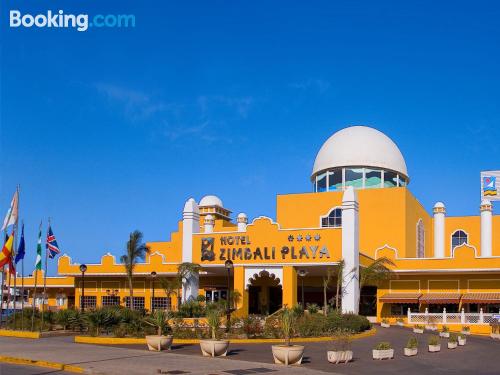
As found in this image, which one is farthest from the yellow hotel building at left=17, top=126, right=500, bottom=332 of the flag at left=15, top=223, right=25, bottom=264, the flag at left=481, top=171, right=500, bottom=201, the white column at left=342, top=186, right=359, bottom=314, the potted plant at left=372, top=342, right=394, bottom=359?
the potted plant at left=372, top=342, right=394, bottom=359

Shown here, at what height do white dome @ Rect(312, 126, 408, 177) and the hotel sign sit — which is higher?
white dome @ Rect(312, 126, 408, 177)

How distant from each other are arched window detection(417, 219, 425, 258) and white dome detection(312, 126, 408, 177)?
421 cm

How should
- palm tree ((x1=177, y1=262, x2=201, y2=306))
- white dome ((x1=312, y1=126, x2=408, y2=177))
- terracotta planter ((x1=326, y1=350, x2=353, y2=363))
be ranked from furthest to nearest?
white dome ((x1=312, y1=126, x2=408, y2=177)) → palm tree ((x1=177, y1=262, x2=201, y2=306)) → terracotta planter ((x1=326, y1=350, x2=353, y2=363))

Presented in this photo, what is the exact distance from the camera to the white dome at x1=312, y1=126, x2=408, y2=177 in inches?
1861

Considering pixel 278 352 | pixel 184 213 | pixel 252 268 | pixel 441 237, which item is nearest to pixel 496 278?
pixel 441 237

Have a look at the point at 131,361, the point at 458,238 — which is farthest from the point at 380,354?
the point at 458,238

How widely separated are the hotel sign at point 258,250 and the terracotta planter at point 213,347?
1749cm

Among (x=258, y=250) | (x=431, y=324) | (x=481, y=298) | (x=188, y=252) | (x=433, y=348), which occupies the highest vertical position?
(x=258, y=250)

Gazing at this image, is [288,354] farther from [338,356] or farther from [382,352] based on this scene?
[382,352]

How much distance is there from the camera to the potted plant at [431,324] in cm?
3605

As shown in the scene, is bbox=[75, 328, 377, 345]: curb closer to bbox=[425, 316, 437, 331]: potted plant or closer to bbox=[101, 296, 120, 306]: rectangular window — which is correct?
bbox=[425, 316, 437, 331]: potted plant

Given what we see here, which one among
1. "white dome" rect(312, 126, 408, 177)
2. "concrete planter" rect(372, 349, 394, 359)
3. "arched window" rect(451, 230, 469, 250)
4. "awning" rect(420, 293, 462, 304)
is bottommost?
"concrete planter" rect(372, 349, 394, 359)

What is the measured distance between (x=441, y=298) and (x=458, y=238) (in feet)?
38.6

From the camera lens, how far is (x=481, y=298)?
130 feet
